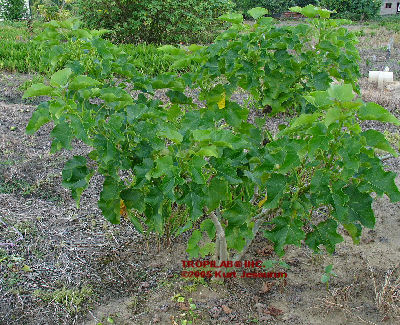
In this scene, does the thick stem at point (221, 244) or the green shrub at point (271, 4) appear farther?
the green shrub at point (271, 4)

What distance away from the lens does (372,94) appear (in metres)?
6.12

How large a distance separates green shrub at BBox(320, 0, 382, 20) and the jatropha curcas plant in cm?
1810

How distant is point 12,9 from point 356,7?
13135 millimetres

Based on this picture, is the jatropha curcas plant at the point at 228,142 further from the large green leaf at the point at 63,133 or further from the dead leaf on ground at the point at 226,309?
the dead leaf on ground at the point at 226,309

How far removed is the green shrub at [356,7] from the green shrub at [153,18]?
35.4ft

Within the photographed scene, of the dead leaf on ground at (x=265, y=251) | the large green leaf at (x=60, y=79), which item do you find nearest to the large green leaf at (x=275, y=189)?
the large green leaf at (x=60, y=79)

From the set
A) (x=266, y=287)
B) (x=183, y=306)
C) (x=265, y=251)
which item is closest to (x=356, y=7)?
(x=265, y=251)

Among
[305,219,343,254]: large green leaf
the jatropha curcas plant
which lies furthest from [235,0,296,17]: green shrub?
[305,219,343,254]: large green leaf

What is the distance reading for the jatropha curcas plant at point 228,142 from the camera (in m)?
1.66

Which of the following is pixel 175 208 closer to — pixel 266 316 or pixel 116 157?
pixel 266 316

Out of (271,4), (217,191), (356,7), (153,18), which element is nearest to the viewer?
(217,191)

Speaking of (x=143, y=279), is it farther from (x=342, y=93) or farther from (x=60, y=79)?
(x=342, y=93)

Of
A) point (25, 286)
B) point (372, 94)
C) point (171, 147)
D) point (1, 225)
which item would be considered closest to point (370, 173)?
point (171, 147)

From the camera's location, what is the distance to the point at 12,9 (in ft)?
47.0
